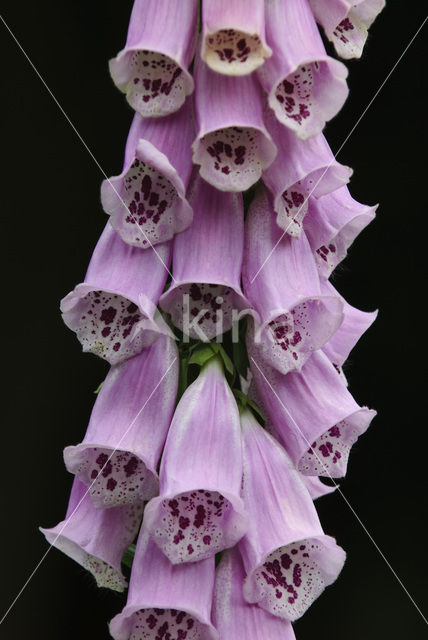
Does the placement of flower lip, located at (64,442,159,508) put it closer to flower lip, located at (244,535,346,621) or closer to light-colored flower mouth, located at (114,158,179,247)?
flower lip, located at (244,535,346,621)

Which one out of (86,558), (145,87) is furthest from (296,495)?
(145,87)

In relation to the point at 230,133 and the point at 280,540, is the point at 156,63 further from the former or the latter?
the point at 280,540

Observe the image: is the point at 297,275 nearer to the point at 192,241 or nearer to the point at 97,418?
the point at 192,241

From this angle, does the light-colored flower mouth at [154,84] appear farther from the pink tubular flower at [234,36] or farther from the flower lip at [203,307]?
the flower lip at [203,307]

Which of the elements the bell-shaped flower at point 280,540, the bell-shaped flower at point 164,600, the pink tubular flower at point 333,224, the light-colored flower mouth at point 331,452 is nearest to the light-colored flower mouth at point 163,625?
the bell-shaped flower at point 164,600

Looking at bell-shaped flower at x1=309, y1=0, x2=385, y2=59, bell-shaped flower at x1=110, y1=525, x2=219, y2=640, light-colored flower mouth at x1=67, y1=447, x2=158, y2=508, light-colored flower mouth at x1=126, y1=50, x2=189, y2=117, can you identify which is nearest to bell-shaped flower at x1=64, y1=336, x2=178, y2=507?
light-colored flower mouth at x1=67, y1=447, x2=158, y2=508

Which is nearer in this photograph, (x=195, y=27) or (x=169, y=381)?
(x=195, y=27)
